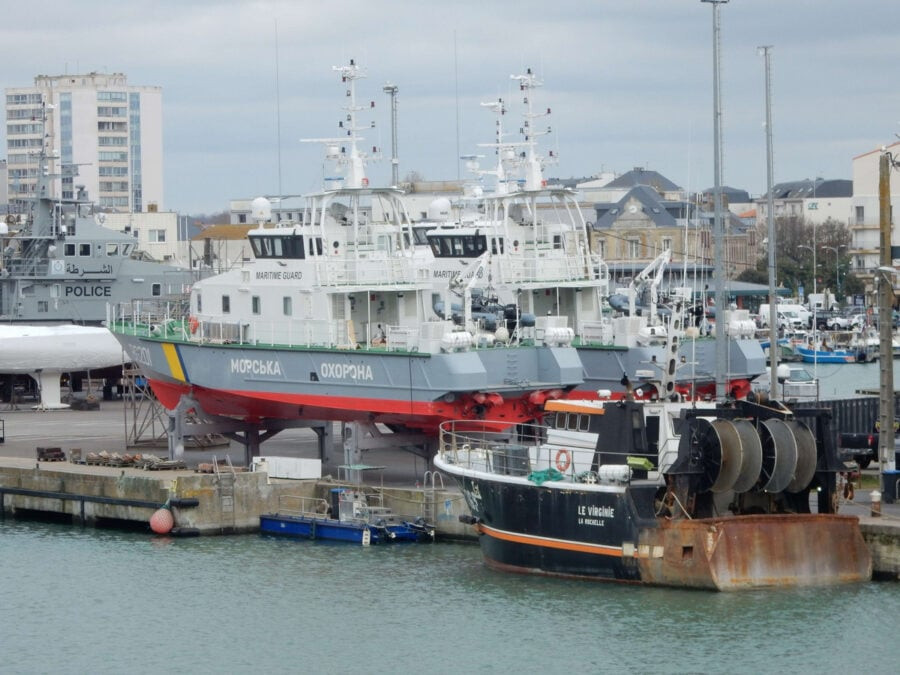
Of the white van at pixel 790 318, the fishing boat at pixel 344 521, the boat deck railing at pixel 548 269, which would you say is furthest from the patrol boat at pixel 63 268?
the white van at pixel 790 318

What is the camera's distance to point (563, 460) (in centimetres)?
3269

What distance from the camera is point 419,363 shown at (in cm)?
3972

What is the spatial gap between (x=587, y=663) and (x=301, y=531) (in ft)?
35.9

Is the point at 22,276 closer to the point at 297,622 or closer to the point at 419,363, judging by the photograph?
the point at 419,363

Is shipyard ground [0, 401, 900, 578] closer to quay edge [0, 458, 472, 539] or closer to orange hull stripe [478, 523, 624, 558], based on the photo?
quay edge [0, 458, 472, 539]

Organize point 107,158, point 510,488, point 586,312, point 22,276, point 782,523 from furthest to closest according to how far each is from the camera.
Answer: point 107,158 → point 22,276 → point 586,312 → point 510,488 → point 782,523

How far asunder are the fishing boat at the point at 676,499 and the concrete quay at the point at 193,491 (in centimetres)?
417

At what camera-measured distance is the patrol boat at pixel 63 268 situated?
6688 centimetres

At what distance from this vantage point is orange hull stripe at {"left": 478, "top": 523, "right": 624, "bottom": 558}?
3130cm

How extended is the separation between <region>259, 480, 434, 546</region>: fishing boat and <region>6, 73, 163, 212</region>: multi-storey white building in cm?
9798

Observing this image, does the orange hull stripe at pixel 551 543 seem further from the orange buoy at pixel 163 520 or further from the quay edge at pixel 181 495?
the orange buoy at pixel 163 520

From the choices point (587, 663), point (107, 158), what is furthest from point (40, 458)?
point (107, 158)

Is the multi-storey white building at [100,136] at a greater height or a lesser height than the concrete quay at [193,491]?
greater

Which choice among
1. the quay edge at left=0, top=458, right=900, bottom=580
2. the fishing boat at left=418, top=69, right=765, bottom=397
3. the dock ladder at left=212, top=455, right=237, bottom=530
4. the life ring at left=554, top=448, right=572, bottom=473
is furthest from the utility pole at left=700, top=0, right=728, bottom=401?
the dock ladder at left=212, top=455, right=237, bottom=530
